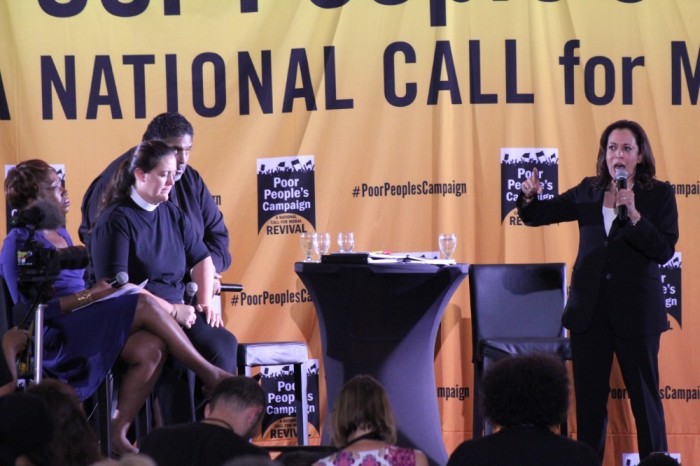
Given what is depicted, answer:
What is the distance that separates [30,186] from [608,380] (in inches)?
115

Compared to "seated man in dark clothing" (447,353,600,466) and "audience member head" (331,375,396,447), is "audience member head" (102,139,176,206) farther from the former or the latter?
"seated man in dark clothing" (447,353,600,466)

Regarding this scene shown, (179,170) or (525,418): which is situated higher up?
(179,170)

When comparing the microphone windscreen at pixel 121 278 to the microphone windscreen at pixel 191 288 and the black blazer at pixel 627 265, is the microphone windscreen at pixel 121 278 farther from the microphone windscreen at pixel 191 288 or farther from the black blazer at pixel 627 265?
the black blazer at pixel 627 265

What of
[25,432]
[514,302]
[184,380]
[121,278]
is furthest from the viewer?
[514,302]

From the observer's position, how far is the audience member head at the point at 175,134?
19.2 feet

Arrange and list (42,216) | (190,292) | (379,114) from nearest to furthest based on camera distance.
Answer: (42,216) < (190,292) < (379,114)

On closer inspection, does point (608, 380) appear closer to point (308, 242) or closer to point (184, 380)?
point (308, 242)

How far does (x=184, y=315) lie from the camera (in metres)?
5.50

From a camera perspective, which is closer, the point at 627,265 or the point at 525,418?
the point at 525,418

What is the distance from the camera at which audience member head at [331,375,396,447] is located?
3.51 metres

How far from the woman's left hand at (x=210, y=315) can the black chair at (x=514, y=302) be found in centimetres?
146

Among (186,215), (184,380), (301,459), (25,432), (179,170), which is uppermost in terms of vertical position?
(179,170)

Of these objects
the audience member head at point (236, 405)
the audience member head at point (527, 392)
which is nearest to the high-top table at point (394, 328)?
the audience member head at point (236, 405)

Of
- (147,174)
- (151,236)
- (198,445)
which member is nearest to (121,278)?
(151,236)
